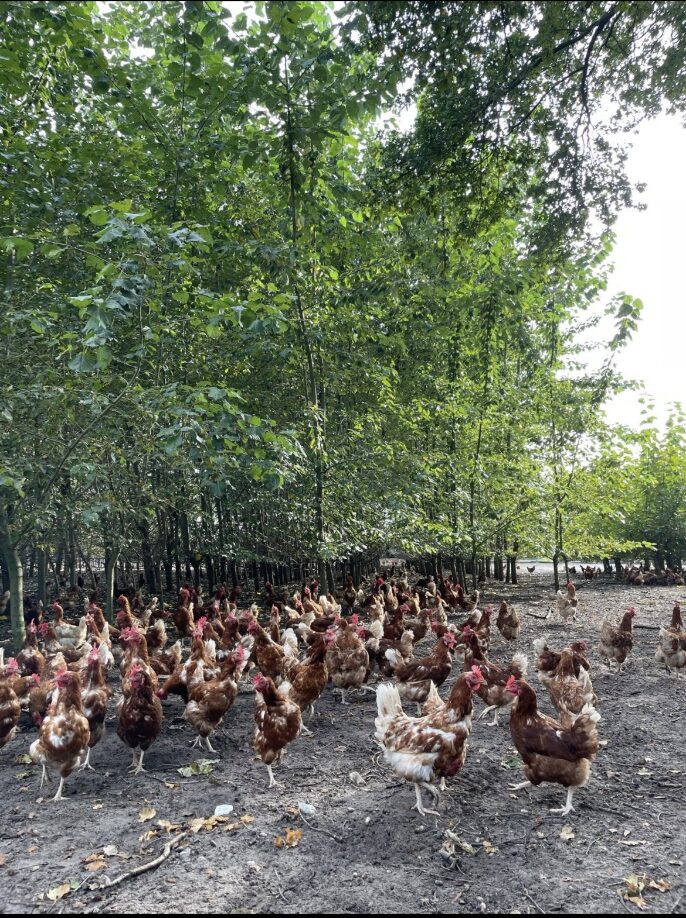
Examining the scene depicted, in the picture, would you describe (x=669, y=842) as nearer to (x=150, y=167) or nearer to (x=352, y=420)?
(x=352, y=420)

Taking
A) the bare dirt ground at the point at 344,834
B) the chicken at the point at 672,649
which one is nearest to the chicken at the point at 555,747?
the bare dirt ground at the point at 344,834

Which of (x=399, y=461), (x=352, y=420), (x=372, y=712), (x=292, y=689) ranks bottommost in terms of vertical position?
(x=372, y=712)

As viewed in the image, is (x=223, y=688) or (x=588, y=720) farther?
(x=223, y=688)

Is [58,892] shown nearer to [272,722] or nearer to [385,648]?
[272,722]

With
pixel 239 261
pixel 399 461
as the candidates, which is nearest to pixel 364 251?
pixel 239 261

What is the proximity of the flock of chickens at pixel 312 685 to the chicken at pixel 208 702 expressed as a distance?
2 centimetres

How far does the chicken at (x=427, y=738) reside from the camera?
475cm

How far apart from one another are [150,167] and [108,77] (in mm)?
1785

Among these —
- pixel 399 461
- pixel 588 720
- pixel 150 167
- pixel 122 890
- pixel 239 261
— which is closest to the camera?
pixel 122 890

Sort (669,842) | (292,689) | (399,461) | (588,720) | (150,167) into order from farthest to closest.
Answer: (399,461) < (150,167) < (292,689) < (588,720) < (669,842)

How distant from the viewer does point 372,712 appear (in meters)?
7.21

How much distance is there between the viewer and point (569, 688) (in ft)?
21.0

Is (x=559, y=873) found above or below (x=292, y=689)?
below

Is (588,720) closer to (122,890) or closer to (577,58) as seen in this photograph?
(122,890)
